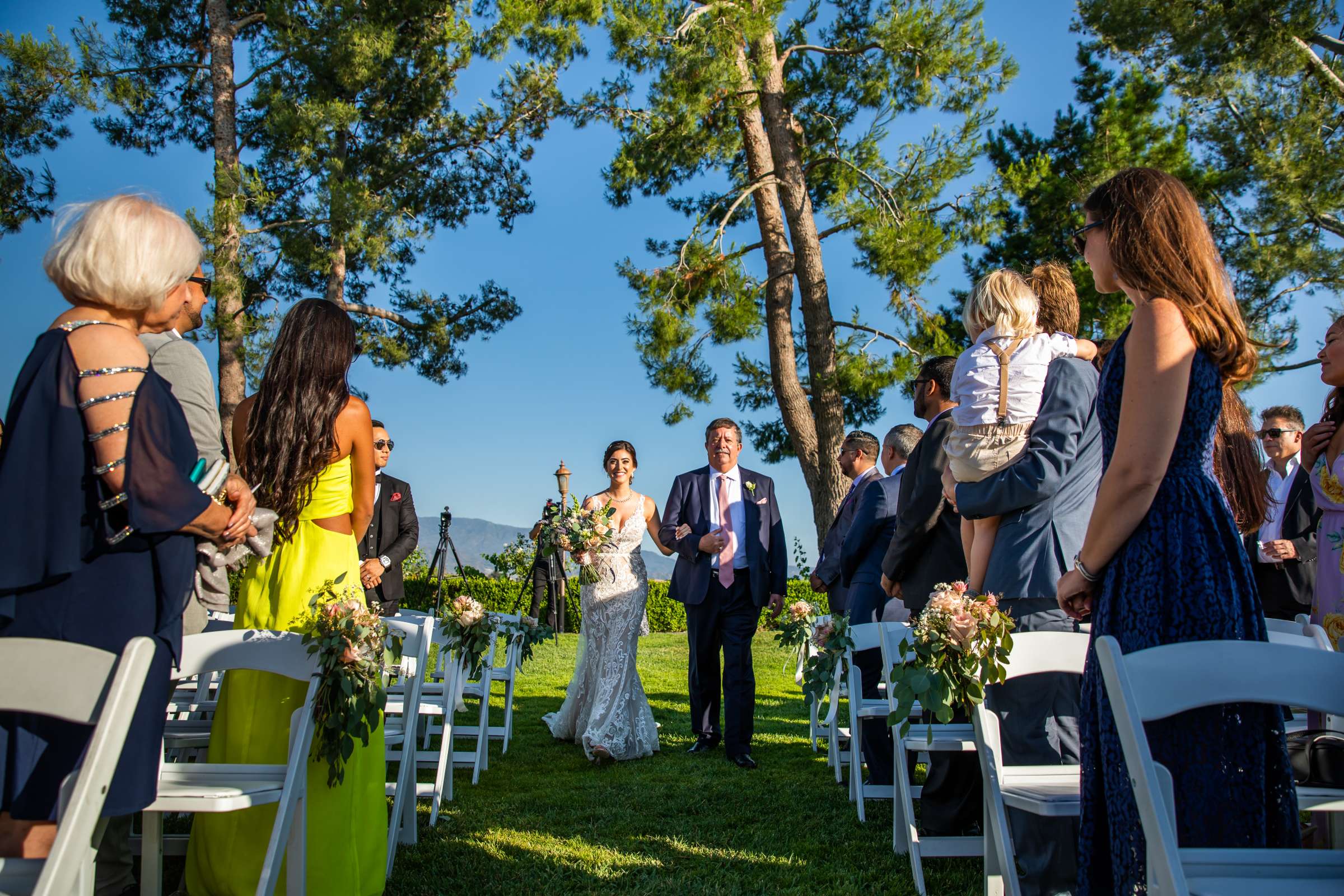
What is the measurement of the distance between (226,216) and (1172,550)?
11892mm

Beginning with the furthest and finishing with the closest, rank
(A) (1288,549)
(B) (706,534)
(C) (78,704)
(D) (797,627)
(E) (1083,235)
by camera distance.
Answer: (B) (706,534) → (D) (797,627) → (A) (1288,549) → (E) (1083,235) → (C) (78,704)

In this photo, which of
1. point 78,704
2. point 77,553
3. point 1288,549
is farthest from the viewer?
point 1288,549

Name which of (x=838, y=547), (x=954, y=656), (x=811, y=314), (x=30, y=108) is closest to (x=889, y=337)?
(x=811, y=314)

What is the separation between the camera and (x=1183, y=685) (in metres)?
1.75

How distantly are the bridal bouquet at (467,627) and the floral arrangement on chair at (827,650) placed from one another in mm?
1858

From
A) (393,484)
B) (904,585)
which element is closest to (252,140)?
(393,484)

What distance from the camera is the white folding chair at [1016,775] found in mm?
2385

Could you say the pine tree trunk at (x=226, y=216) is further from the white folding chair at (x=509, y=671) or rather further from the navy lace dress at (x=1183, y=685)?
the navy lace dress at (x=1183, y=685)

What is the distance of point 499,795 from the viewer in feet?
16.8

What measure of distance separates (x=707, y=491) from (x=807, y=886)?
134 inches

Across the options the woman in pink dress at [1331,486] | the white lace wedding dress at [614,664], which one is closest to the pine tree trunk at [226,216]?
the white lace wedding dress at [614,664]

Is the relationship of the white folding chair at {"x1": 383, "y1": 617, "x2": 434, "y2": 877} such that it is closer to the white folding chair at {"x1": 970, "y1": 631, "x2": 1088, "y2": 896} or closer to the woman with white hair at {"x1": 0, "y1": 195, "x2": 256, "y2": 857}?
the woman with white hair at {"x1": 0, "y1": 195, "x2": 256, "y2": 857}

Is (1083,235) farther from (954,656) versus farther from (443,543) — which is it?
(443,543)

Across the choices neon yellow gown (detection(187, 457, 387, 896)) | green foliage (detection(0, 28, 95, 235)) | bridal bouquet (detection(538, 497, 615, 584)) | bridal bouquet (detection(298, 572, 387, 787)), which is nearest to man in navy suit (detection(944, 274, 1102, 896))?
A: bridal bouquet (detection(298, 572, 387, 787))
